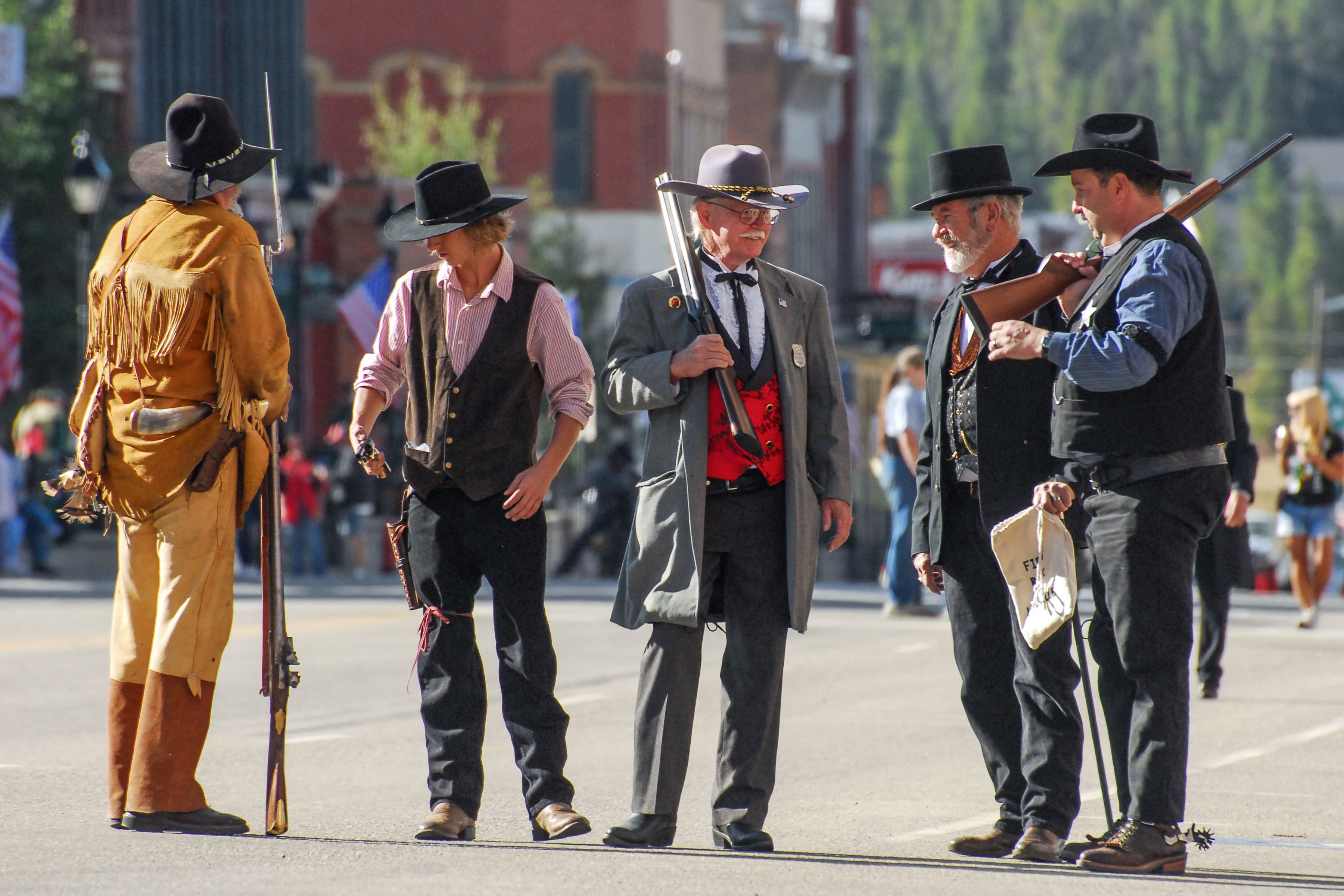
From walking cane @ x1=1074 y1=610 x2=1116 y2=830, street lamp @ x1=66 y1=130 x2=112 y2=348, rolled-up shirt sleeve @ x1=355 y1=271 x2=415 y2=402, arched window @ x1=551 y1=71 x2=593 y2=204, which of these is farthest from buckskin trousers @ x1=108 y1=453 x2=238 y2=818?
arched window @ x1=551 y1=71 x2=593 y2=204

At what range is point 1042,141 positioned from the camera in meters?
157

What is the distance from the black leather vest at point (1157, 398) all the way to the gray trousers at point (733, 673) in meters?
0.97

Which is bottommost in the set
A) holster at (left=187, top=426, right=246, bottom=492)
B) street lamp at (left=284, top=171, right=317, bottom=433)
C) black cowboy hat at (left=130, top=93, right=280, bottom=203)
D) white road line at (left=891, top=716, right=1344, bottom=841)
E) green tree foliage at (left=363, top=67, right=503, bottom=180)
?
white road line at (left=891, top=716, right=1344, bottom=841)

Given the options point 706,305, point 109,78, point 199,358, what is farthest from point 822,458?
point 109,78

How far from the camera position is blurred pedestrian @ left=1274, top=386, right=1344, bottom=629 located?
16109 mm

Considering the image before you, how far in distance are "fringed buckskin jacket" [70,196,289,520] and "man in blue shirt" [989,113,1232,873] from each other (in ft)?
7.24

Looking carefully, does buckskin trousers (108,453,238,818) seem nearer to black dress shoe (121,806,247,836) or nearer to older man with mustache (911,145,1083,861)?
black dress shoe (121,806,247,836)

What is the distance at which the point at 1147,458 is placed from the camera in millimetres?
6215

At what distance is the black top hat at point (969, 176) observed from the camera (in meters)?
6.70

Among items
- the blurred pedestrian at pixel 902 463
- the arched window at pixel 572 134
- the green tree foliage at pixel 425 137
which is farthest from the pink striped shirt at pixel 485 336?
the arched window at pixel 572 134

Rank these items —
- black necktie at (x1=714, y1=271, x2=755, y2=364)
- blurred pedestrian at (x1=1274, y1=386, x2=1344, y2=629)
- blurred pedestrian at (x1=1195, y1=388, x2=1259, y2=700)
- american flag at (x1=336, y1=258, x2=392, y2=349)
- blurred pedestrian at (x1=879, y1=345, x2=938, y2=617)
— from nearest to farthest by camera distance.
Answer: black necktie at (x1=714, y1=271, x2=755, y2=364)
blurred pedestrian at (x1=1195, y1=388, x2=1259, y2=700)
blurred pedestrian at (x1=879, y1=345, x2=938, y2=617)
blurred pedestrian at (x1=1274, y1=386, x2=1344, y2=629)
american flag at (x1=336, y1=258, x2=392, y2=349)

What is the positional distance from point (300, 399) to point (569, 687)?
56.8ft

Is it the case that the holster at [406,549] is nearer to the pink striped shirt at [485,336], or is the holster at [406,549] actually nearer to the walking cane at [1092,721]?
the pink striped shirt at [485,336]

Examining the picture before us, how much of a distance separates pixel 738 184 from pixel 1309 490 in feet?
34.9
